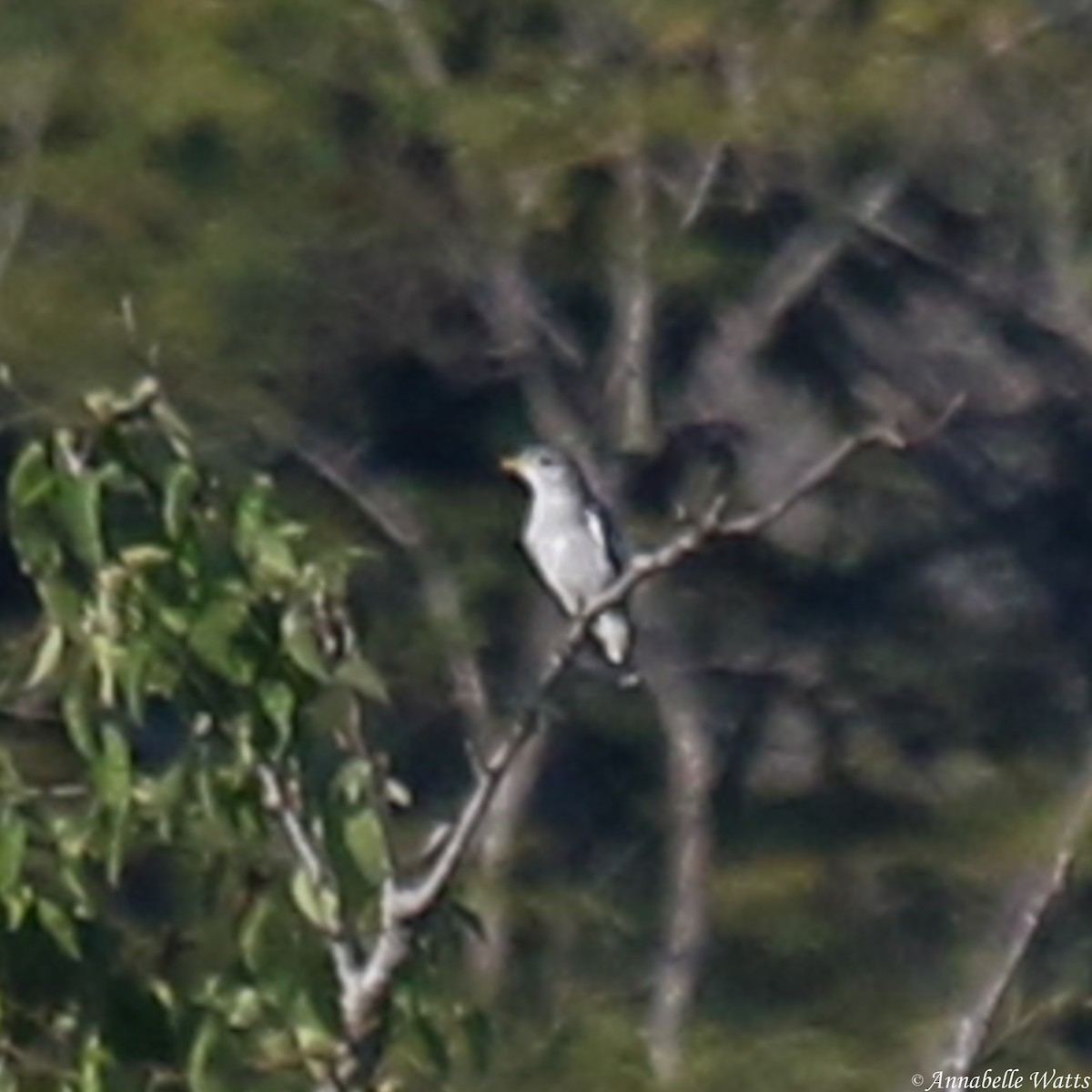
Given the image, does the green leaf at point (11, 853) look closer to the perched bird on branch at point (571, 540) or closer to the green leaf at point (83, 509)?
the green leaf at point (83, 509)

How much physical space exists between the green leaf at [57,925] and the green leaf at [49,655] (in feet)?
0.62

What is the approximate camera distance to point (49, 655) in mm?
4797

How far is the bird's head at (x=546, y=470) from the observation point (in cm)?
887

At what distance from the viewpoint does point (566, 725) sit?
14.6 m

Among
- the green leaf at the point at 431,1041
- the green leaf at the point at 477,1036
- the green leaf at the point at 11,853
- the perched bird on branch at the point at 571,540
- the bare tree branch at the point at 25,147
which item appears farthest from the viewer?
the bare tree branch at the point at 25,147

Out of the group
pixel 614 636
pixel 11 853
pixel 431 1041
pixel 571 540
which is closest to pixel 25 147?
pixel 614 636

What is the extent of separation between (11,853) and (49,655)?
19 centimetres

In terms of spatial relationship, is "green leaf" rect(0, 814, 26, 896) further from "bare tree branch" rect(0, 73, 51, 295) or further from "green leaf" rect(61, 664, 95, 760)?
"bare tree branch" rect(0, 73, 51, 295)

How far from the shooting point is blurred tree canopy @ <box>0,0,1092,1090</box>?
13602mm

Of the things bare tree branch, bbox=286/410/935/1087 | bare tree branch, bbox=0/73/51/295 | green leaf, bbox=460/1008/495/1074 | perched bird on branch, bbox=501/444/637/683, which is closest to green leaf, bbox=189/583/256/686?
bare tree branch, bbox=286/410/935/1087

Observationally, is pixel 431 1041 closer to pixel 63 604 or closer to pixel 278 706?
pixel 278 706

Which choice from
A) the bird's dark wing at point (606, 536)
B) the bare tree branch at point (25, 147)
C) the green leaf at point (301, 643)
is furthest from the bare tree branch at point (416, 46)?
the green leaf at point (301, 643)

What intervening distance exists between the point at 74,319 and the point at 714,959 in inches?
94.9

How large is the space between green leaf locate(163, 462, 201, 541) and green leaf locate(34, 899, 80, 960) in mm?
324
